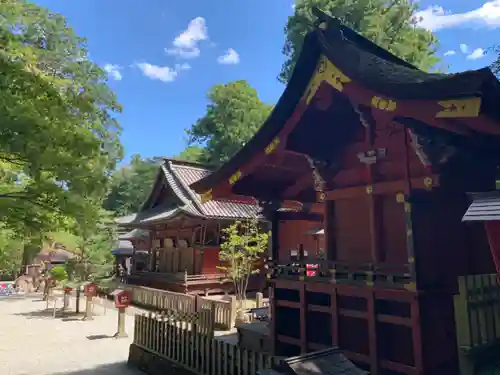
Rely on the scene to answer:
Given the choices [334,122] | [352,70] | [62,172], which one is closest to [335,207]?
[334,122]

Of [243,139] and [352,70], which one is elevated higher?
[243,139]

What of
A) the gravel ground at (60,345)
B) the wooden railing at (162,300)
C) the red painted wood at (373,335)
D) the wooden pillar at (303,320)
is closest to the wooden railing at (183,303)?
the wooden railing at (162,300)

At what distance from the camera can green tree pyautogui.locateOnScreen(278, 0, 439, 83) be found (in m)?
29.7

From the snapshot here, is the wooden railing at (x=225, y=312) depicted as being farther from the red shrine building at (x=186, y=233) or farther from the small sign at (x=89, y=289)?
the small sign at (x=89, y=289)

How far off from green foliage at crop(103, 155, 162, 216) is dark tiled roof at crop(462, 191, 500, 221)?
49.2 m

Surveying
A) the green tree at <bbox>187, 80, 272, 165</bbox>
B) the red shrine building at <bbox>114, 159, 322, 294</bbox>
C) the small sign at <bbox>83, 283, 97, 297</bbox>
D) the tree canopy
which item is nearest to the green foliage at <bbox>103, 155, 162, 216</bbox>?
the green tree at <bbox>187, 80, 272, 165</bbox>

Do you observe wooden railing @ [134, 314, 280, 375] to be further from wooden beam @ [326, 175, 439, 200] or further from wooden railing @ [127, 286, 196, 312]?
wooden railing @ [127, 286, 196, 312]

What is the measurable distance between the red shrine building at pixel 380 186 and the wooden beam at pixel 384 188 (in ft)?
0.06

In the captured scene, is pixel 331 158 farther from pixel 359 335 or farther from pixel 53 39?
pixel 53 39

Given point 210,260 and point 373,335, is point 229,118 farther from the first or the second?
point 373,335

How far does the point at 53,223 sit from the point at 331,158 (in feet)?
16.5

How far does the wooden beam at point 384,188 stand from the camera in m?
5.46

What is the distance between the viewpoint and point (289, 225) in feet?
59.4

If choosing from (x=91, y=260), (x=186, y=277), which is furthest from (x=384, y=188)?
(x=91, y=260)
